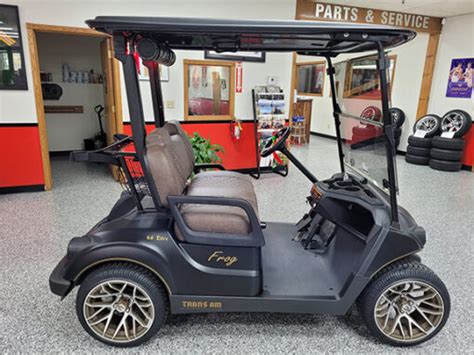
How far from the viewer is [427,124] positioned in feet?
21.6

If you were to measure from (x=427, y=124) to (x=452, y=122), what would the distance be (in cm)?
42

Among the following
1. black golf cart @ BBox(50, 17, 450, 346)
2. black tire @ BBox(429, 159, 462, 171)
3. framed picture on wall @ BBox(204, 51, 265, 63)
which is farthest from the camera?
black tire @ BBox(429, 159, 462, 171)

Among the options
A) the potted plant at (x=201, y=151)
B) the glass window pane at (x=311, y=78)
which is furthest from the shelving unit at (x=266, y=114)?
the glass window pane at (x=311, y=78)

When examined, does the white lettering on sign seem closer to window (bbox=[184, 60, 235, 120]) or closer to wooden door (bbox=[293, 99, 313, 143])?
window (bbox=[184, 60, 235, 120])

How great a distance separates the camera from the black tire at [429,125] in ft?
21.1

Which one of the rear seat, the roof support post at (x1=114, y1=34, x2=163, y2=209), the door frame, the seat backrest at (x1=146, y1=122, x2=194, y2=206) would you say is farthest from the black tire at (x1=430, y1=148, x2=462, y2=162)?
the roof support post at (x1=114, y1=34, x2=163, y2=209)

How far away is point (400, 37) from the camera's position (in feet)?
5.65

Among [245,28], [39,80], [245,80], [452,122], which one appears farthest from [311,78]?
[245,28]

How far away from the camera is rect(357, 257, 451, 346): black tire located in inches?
74.7

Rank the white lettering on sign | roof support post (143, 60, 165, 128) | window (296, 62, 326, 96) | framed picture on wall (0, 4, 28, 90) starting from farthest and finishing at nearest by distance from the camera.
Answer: window (296, 62, 326, 96), the white lettering on sign, framed picture on wall (0, 4, 28, 90), roof support post (143, 60, 165, 128)

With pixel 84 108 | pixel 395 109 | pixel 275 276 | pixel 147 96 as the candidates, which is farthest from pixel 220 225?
pixel 395 109

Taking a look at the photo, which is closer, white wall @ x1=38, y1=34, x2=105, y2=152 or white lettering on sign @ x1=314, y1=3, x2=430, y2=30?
white lettering on sign @ x1=314, y1=3, x2=430, y2=30

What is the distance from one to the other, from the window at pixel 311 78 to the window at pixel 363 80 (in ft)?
24.1

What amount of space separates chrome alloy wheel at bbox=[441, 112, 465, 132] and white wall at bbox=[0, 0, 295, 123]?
325 centimetres
